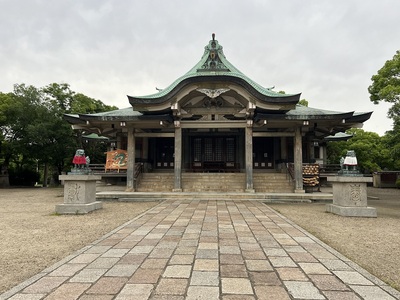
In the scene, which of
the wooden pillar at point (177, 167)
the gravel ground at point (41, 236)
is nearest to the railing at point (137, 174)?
the wooden pillar at point (177, 167)

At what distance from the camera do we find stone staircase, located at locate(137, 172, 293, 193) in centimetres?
1440

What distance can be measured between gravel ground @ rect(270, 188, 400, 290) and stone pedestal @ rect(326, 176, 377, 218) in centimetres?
31

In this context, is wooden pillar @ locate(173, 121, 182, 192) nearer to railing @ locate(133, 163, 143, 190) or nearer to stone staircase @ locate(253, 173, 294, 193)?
railing @ locate(133, 163, 143, 190)

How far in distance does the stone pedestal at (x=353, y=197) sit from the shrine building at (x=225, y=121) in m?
5.18

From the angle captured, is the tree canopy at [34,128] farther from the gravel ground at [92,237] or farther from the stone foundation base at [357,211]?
the stone foundation base at [357,211]

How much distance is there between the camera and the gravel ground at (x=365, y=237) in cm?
406

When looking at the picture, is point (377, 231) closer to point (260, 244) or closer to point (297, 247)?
point (297, 247)

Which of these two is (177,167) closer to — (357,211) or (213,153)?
(213,153)

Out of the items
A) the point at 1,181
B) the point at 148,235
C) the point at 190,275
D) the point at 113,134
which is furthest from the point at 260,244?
the point at 1,181

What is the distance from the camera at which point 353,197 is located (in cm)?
861

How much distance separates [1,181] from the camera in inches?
961

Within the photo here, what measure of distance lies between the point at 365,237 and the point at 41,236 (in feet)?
24.1

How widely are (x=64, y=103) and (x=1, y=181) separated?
9.24m

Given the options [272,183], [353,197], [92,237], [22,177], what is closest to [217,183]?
[272,183]
